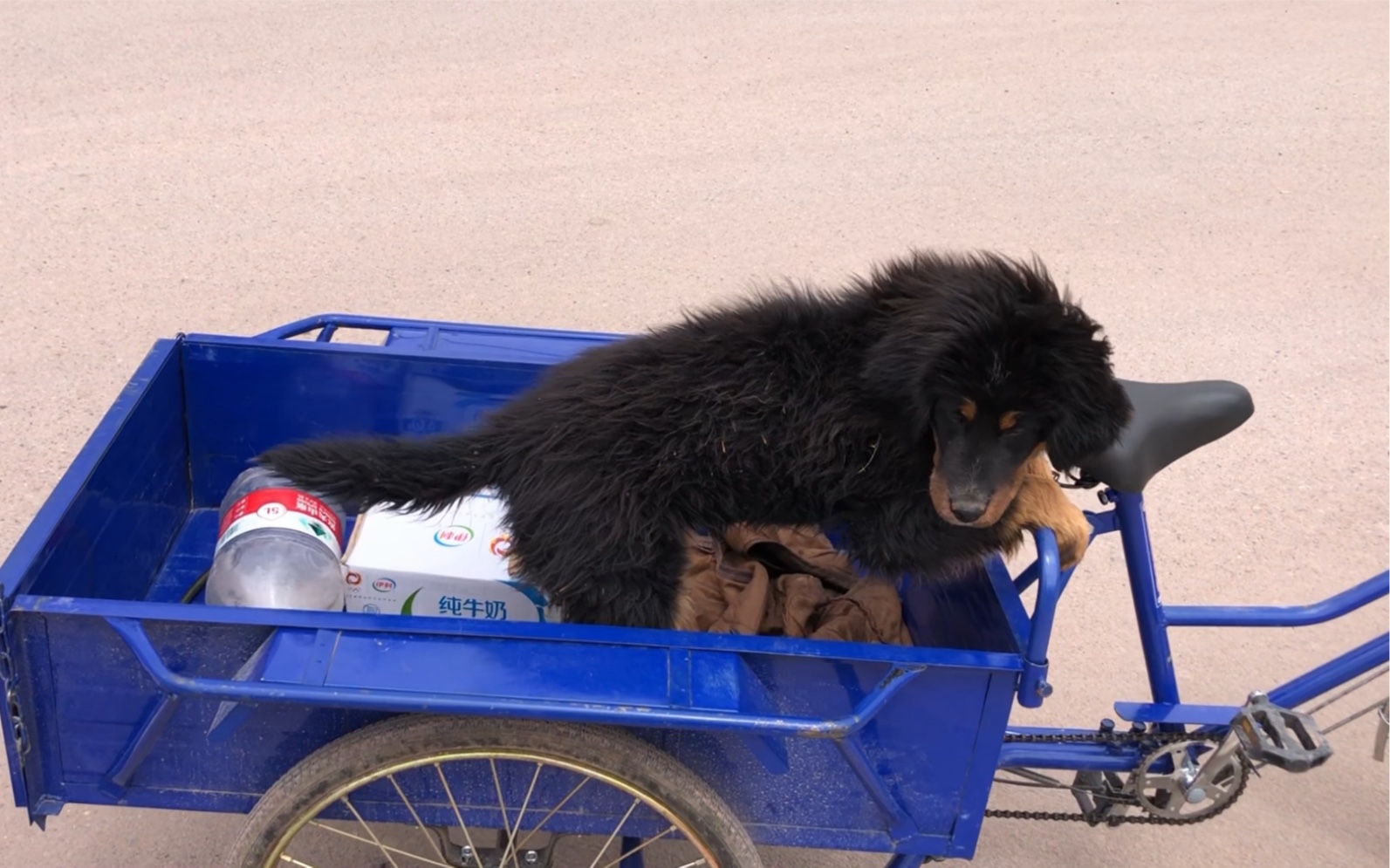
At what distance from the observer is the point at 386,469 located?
241 cm

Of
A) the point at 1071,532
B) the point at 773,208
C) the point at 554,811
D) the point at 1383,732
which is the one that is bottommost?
the point at 1383,732

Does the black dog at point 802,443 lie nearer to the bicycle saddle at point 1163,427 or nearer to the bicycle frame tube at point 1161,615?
the bicycle saddle at point 1163,427

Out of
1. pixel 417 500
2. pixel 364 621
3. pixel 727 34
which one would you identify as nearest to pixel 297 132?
pixel 727 34

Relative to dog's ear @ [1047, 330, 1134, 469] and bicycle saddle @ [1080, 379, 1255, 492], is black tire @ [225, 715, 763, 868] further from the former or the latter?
bicycle saddle @ [1080, 379, 1255, 492]

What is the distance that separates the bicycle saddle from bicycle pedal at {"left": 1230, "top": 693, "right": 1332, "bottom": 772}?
50 cm

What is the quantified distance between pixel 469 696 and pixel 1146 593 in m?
1.53

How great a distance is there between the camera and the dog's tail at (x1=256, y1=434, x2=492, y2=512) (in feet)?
7.83

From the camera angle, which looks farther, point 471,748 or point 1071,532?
point 1071,532

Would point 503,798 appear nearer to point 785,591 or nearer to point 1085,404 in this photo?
point 785,591

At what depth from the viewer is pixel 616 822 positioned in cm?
215

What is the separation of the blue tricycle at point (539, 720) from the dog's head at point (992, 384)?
8.4 inches

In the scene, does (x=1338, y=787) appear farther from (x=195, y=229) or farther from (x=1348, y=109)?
(x=1348, y=109)

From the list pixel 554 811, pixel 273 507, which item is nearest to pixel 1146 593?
pixel 554 811

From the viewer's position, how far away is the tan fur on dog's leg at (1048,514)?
2367 millimetres
